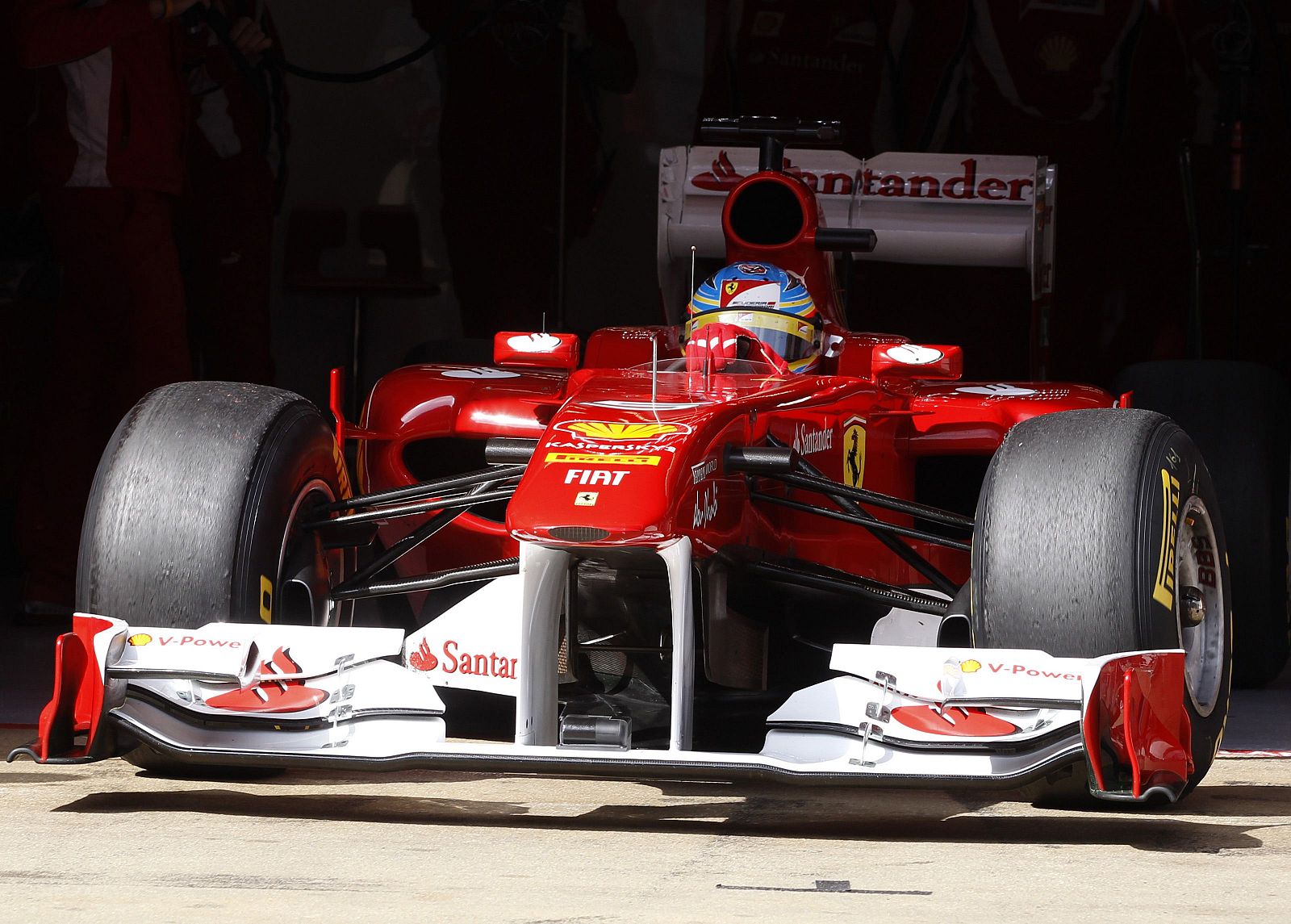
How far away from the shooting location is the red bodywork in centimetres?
417

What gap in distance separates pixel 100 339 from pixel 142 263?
13.8 inches

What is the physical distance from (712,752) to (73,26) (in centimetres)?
398

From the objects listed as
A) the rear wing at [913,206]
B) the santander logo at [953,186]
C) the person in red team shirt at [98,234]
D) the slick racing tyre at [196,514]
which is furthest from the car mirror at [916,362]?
the person in red team shirt at [98,234]

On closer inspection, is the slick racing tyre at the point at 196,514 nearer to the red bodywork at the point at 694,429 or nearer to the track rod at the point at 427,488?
the track rod at the point at 427,488

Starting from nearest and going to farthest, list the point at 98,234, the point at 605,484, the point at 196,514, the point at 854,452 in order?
the point at 605,484, the point at 196,514, the point at 854,452, the point at 98,234

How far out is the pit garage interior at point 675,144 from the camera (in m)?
9.78

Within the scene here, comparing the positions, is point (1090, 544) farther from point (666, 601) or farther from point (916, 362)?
point (916, 362)

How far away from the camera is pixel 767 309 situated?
5.46 m

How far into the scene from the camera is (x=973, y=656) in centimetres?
398

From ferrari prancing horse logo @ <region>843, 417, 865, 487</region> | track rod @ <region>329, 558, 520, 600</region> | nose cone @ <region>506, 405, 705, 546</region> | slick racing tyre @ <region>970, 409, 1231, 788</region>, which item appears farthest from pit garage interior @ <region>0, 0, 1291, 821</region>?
slick racing tyre @ <region>970, 409, 1231, 788</region>

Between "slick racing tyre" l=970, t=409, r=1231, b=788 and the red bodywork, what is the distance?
2.09 ft

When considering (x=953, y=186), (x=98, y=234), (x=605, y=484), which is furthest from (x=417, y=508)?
(x=953, y=186)

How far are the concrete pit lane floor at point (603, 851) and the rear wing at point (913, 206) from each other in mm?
2866

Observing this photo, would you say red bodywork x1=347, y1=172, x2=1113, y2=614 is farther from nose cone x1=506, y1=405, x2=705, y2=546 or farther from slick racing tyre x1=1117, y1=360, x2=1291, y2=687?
slick racing tyre x1=1117, y1=360, x2=1291, y2=687
